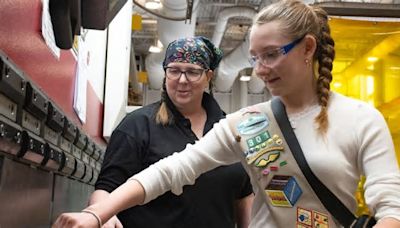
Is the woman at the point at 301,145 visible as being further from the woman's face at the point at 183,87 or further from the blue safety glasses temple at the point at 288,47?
the woman's face at the point at 183,87

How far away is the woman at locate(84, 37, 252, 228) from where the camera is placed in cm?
141

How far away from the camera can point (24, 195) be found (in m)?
1.31

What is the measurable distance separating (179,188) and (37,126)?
43 centimetres

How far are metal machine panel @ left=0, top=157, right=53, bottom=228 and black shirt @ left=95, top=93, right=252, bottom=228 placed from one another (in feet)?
0.63

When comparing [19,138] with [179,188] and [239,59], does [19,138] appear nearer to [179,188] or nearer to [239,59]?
[179,188]

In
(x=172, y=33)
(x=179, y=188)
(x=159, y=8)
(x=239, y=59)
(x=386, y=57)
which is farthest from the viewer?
(x=239, y=59)

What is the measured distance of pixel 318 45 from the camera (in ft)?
3.67

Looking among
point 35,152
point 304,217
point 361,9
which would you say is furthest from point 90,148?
point 361,9

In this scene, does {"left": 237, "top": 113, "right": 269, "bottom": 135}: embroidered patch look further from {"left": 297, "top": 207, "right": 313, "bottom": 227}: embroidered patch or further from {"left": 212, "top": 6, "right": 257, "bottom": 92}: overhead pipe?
{"left": 212, "top": 6, "right": 257, "bottom": 92}: overhead pipe

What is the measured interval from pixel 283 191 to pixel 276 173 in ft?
0.13

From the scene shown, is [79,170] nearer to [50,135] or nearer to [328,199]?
[50,135]

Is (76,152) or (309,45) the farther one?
(76,152)

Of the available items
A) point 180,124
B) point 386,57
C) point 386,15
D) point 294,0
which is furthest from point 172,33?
point 294,0

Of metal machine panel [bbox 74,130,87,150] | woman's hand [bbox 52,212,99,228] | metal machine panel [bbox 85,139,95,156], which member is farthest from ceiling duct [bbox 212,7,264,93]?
woman's hand [bbox 52,212,99,228]
